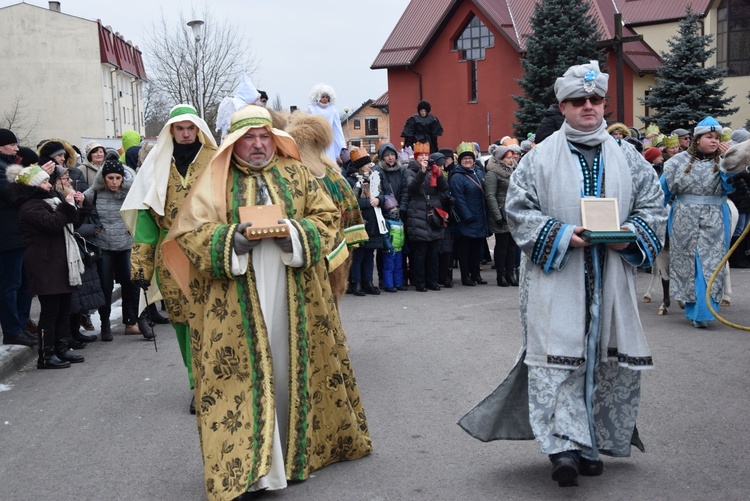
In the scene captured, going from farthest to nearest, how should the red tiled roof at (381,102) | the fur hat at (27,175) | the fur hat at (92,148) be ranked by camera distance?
the red tiled roof at (381,102)
the fur hat at (92,148)
the fur hat at (27,175)

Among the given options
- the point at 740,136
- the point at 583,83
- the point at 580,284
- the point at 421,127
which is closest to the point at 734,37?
the point at 421,127

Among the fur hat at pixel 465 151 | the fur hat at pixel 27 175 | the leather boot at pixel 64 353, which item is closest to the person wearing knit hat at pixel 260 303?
the fur hat at pixel 27 175

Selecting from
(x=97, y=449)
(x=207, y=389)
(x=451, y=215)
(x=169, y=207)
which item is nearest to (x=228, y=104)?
(x=169, y=207)

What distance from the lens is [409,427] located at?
6.36 m

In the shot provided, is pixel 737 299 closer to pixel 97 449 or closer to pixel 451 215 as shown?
pixel 451 215

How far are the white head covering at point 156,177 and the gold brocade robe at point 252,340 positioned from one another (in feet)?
3.43

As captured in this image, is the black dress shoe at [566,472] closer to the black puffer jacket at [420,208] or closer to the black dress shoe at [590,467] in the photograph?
the black dress shoe at [590,467]

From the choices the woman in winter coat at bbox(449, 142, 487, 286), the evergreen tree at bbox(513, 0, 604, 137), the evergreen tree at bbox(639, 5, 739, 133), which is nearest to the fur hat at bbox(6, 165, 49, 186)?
the woman in winter coat at bbox(449, 142, 487, 286)

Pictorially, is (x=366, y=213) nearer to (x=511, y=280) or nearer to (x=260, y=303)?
(x=511, y=280)

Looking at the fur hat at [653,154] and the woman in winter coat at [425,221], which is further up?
the fur hat at [653,154]

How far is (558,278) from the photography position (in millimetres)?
5078

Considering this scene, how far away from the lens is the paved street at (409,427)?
5.20 m

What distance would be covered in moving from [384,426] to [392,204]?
7.22 metres

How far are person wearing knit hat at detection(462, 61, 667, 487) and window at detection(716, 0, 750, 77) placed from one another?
112 feet
